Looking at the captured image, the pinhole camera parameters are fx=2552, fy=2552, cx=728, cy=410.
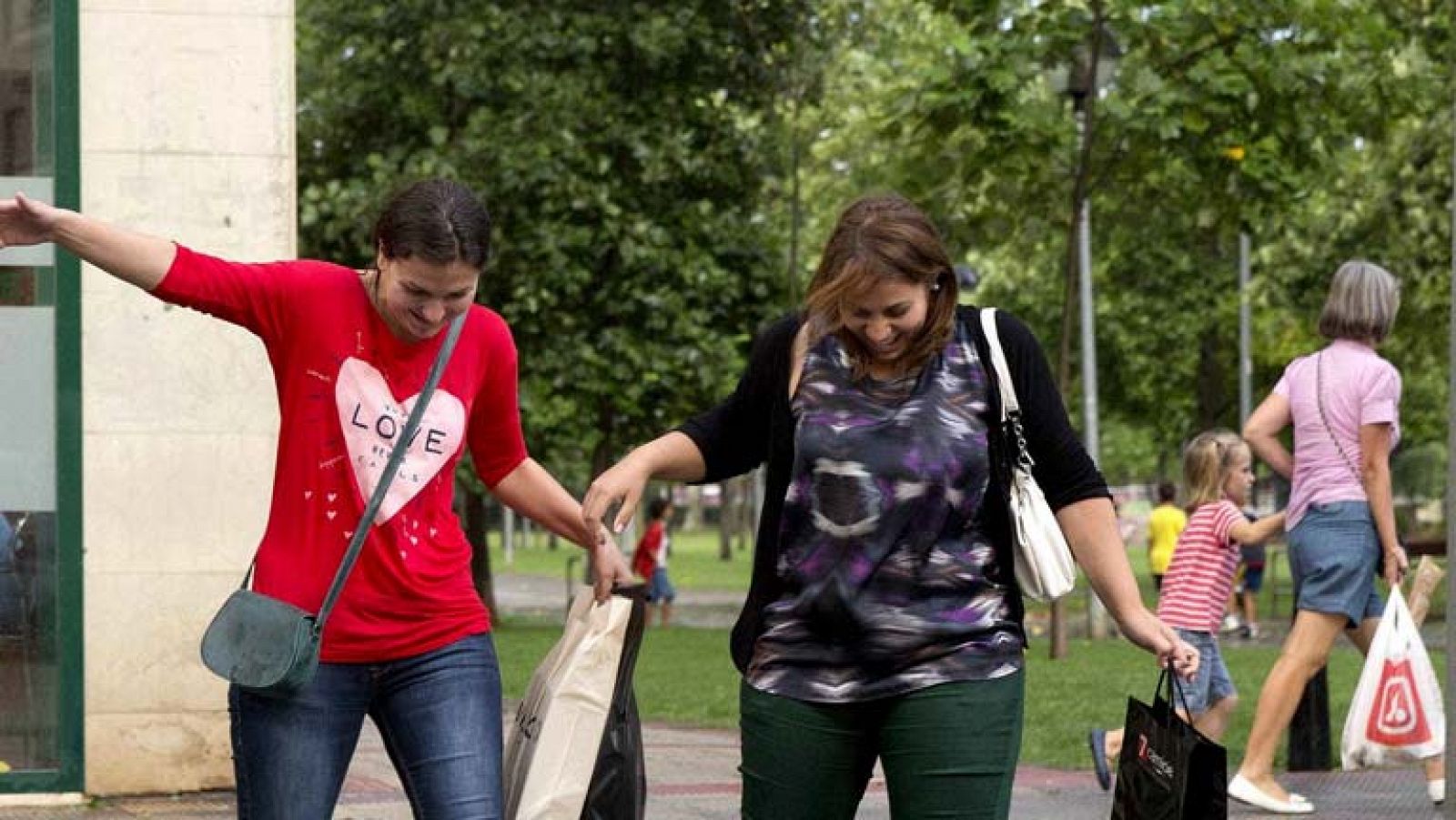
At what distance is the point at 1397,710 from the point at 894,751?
491cm

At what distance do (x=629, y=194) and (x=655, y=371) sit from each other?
5.39 ft

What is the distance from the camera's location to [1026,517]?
13.5ft

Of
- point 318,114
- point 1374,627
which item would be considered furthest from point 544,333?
point 1374,627

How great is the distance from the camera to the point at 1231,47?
1792 cm

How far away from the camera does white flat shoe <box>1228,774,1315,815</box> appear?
870 centimetres

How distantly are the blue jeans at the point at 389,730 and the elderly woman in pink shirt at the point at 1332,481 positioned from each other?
4824 mm

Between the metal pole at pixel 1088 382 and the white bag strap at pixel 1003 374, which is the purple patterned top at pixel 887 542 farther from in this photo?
the metal pole at pixel 1088 382

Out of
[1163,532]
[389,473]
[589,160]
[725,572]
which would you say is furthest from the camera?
[725,572]

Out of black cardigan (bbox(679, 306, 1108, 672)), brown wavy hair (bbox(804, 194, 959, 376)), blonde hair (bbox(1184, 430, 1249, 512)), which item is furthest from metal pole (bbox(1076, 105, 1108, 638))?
brown wavy hair (bbox(804, 194, 959, 376))

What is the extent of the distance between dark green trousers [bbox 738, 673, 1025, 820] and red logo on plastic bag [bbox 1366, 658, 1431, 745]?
4.70 meters

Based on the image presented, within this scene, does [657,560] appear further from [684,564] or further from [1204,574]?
[684,564]

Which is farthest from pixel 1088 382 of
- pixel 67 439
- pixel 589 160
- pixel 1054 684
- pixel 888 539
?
pixel 888 539

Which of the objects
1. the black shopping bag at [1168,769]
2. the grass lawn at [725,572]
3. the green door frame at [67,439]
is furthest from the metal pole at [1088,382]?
the black shopping bag at [1168,769]

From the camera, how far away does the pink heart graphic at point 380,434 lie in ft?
13.9
